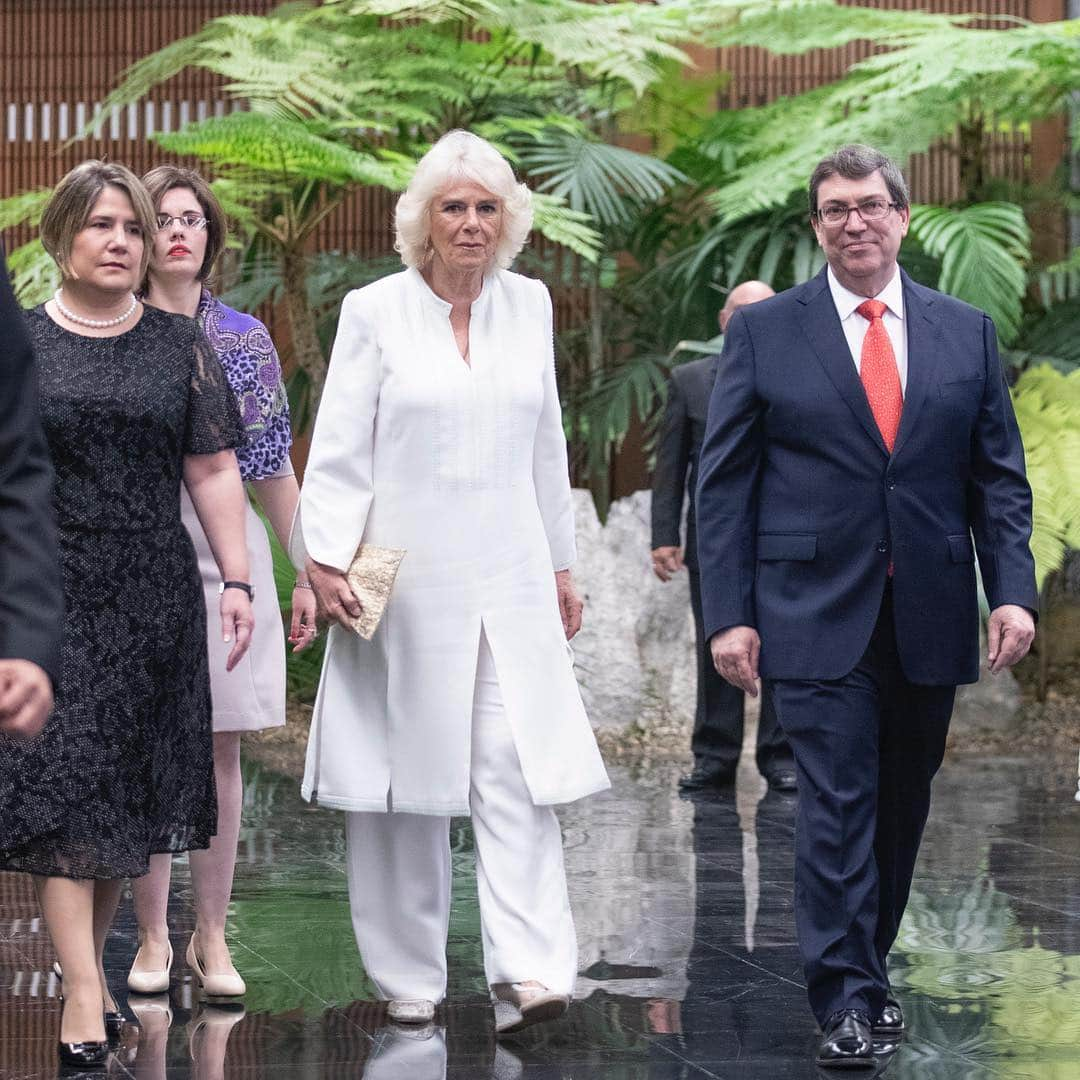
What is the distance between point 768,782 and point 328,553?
15.0ft

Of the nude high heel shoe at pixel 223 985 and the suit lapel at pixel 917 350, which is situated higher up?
the suit lapel at pixel 917 350

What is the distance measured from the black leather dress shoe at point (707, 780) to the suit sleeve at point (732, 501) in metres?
4.33

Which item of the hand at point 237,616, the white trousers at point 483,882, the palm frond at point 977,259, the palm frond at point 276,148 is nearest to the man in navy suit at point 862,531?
the white trousers at point 483,882

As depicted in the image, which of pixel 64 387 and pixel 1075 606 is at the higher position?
pixel 64 387

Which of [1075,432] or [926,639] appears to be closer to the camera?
[926,639]

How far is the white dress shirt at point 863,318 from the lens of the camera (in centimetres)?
468

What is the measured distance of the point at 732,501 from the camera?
464 cm

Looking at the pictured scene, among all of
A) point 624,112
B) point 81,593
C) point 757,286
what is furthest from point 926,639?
point 624,112

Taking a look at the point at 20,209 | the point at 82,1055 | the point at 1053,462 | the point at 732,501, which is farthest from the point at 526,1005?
the point at 20,209

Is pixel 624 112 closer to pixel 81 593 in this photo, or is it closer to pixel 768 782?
A: pixel 768 782

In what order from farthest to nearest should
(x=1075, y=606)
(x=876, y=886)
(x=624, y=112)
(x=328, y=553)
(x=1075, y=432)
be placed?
(x=624, y=112) < (x=1075, y=606) < (x=1075, y=432) < (x=328, y=553) < (x=876, y=886)

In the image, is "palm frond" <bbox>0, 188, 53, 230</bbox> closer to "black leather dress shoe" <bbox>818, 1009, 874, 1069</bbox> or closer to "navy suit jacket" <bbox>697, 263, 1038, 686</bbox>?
"navy suit jacket" <bbox>697, 263, 1038, 686</bbox>

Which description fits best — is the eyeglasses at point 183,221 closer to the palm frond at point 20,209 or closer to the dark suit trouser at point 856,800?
the dark suit trouser at point 856,800

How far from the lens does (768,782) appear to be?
896cm
